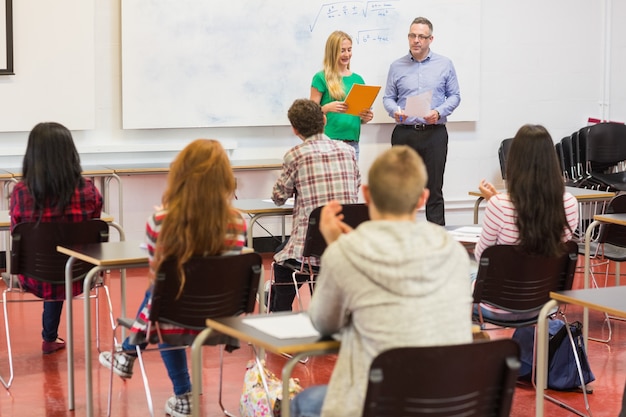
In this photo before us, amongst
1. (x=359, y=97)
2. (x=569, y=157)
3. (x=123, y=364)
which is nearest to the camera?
(x=123, y=364)

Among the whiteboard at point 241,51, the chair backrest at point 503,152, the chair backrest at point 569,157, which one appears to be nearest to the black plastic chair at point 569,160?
the chair backrest at point 569,157

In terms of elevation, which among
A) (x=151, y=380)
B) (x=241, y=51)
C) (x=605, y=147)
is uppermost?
(x=241, y=51)

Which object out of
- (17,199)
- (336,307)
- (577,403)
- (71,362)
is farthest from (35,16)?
(336,307)

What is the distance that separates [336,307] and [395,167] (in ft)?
1.18

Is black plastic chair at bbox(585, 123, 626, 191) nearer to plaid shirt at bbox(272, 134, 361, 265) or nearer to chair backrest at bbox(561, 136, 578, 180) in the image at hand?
chair backrest at bbox(561, 136, 578, 180)

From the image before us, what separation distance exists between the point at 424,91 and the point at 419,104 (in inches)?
16.6

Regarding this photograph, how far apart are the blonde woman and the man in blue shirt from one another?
0.55m

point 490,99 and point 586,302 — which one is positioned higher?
point 490,99

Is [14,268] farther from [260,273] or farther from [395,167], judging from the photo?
[395,167]

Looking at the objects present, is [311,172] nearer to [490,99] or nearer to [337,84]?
[337,84]

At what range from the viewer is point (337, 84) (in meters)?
6.67

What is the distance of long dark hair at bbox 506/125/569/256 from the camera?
3812 mm

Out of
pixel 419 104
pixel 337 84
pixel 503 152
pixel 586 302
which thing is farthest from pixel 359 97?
pixel 586 302

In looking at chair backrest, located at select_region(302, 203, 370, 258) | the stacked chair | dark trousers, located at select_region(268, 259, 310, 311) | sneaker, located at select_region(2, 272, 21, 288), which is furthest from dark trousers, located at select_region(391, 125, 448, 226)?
sneaker, located at select_region(2, 272, 21, 288)
